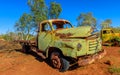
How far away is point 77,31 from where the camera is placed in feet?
28.7

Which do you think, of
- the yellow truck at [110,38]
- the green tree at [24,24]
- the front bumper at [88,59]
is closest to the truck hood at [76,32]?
the front bumper at [88,59]

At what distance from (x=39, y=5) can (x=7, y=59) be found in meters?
23.9

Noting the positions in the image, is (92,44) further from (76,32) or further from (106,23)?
(106,23)

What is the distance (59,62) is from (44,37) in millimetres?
1695

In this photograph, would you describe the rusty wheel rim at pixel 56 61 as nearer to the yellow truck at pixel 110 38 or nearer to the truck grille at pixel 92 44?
the truck grille at pixel 92 44

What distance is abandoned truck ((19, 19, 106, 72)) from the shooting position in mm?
7895

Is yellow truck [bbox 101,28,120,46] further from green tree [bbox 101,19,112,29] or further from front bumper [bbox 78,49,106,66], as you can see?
green tree [bbox 101,19,112,29]

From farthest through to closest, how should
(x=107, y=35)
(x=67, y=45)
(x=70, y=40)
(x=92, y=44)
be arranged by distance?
(x=107, y=35), (x=92, y=44), (x=70, y=40), (x=67, y=45)

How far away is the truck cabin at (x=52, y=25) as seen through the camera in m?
9.60

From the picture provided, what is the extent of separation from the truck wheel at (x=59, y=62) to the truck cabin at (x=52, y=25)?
1.38 meters

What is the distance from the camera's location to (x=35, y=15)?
3284cm

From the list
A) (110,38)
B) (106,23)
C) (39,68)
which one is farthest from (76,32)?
(106,23)

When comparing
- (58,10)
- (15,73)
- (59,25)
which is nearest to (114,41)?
(59,25)

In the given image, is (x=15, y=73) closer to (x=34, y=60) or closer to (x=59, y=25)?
(x=34, y=60)
